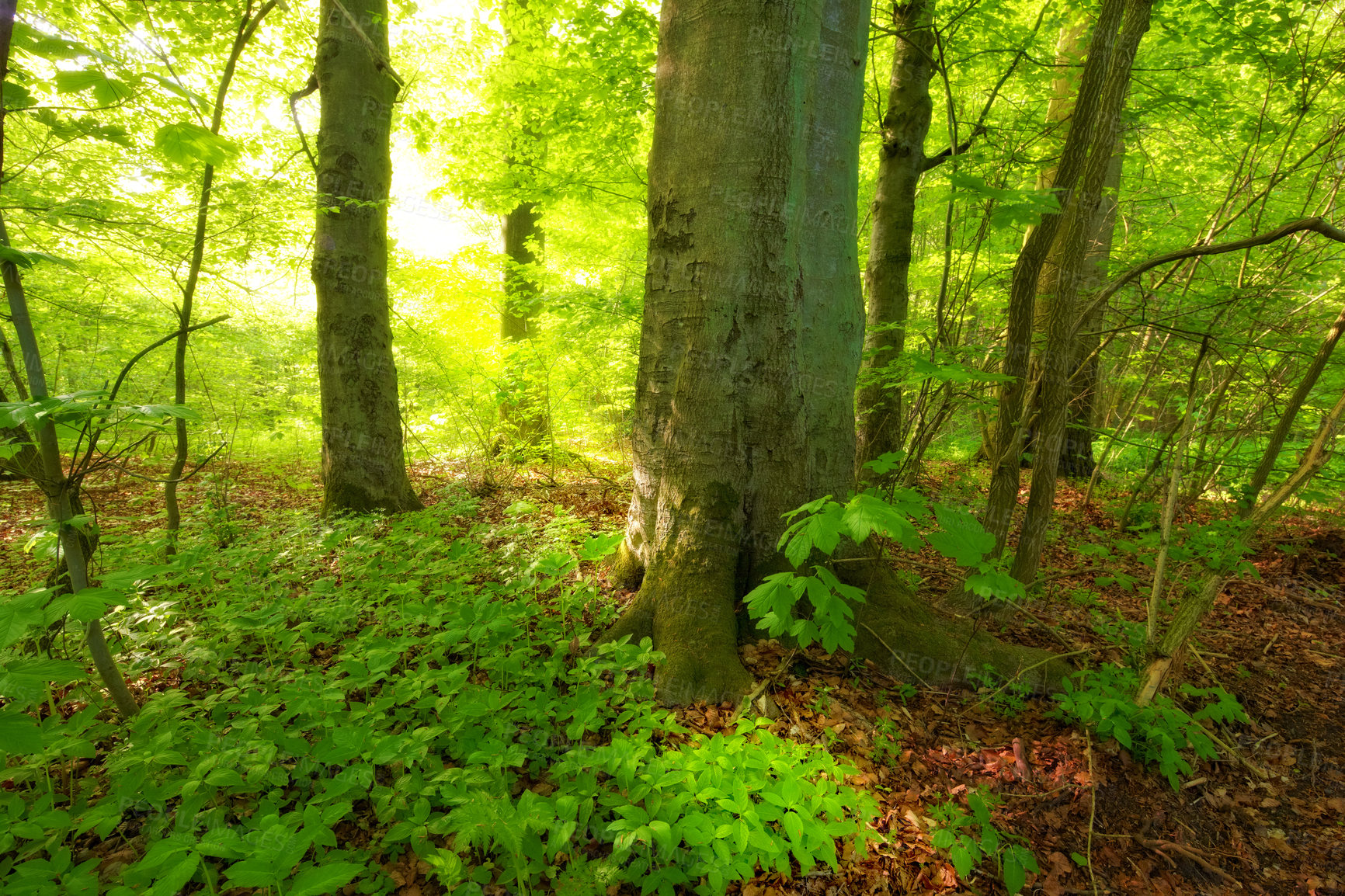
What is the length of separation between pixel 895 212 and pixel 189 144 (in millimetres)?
5174

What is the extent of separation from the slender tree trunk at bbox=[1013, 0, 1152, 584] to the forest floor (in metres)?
1.00

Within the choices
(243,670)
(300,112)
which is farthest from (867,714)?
(300,112)

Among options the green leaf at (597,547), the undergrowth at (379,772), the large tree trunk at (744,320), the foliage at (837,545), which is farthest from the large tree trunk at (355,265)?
the foliage at (837,545)

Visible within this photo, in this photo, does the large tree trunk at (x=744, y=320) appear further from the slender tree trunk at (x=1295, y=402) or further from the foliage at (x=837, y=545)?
the slender tree trunk at (x=1295, y=402)

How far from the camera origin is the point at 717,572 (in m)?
2.67

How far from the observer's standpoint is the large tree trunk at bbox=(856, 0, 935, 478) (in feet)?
15.8

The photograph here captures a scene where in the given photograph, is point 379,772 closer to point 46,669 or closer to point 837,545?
point 46,669

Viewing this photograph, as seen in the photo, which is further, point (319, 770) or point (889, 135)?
point (889, 135)

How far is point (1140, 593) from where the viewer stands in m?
4.22

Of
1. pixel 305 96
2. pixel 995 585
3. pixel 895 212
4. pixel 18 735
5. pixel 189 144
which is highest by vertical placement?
pixel 305 96

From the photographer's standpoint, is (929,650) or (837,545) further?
(929,650)

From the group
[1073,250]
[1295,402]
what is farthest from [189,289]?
[1295,402]

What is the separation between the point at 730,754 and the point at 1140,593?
4.23 m

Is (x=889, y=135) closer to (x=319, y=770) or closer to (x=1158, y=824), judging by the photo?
(x=1158, y=824)
